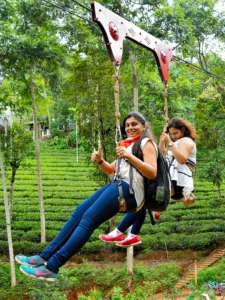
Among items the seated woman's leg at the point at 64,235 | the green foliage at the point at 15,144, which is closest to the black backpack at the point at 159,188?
the seated woman's leg at the point at 64,235

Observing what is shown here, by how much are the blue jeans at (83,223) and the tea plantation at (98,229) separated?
8.80m

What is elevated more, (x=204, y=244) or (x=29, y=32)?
(x=29, y=32)

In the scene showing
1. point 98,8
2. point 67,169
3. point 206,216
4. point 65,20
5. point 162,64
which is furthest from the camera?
point 67,169

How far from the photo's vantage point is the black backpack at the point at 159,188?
2.75 meters

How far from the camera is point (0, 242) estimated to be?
38.6ft

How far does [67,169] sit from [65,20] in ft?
43.2

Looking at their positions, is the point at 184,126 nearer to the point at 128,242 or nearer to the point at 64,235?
the point at 128,242

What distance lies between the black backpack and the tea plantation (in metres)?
8.58

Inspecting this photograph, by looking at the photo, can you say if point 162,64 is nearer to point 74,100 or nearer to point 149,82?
point 74,100

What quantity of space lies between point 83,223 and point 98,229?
10062 mm

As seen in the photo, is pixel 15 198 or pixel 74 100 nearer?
pixel 74 100

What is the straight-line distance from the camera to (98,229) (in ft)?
40.9

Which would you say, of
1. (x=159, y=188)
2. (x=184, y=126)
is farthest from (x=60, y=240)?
(x=184, y=126)

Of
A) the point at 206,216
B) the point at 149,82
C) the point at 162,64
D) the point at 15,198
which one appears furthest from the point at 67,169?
the point at 162,64
